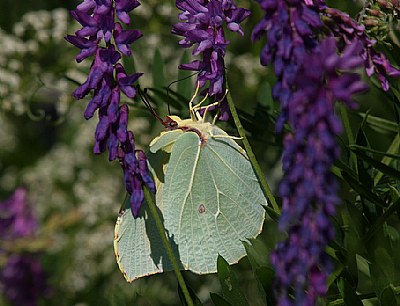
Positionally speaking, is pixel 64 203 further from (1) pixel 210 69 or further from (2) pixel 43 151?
(1) pixel 210 69

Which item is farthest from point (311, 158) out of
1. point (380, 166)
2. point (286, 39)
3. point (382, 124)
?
point (382, 124)

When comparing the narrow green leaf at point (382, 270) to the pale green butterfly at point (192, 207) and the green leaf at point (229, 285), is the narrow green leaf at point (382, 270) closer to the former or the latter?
the green leaf at point (229, 285)

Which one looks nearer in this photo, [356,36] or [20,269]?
[356,36]

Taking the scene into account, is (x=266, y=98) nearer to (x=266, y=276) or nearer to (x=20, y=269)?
(x=266, y=276)

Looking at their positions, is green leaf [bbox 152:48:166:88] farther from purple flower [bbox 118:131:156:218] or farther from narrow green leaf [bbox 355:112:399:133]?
purple flower [bbox 118:131:156:218]

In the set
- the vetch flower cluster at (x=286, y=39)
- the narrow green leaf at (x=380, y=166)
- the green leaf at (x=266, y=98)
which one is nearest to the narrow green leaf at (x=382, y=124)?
the green leaf at (x=266, y=98)

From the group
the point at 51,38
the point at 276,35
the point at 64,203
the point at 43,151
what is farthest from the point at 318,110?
the point at 43,151

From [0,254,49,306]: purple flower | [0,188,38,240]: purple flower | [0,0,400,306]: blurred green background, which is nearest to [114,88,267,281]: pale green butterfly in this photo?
[0,0,400,306]: blurred green background
